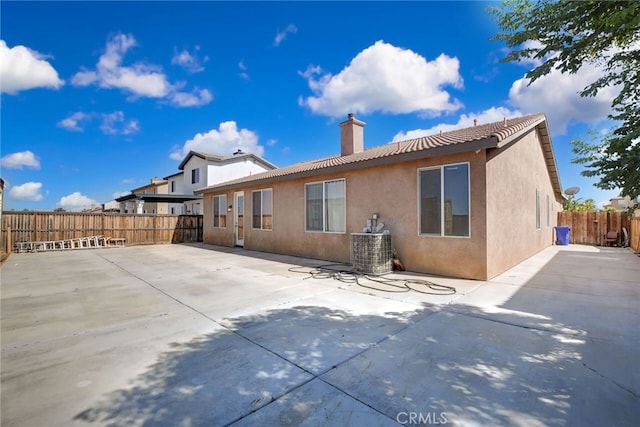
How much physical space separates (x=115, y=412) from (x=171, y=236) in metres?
16.7

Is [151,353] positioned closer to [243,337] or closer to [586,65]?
[243,337]

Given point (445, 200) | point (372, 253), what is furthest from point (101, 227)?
point (445, 200)

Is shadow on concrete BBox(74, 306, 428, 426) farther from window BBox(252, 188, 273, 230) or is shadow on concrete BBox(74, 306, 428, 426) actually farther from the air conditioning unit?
window BBox(252, 188, 273, 230)

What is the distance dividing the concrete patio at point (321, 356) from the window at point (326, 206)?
3467 mm

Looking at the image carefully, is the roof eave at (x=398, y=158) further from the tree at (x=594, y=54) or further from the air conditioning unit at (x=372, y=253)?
the tree at (x=594, y=54)

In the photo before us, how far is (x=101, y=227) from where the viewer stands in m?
15.1

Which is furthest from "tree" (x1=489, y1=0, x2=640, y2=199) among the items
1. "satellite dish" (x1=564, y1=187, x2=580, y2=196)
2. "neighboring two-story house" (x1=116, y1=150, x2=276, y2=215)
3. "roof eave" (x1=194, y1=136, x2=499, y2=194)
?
"neighboring two-story house" (x1=116, y1=150, x2=276, y2=215)

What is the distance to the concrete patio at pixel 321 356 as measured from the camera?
2.14 m

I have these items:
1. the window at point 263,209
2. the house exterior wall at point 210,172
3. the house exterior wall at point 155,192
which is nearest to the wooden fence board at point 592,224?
the window at point 263,209

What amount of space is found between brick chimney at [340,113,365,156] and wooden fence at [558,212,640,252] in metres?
12.7

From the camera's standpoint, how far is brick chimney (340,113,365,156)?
473 inches

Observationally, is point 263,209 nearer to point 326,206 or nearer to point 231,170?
point 326,206

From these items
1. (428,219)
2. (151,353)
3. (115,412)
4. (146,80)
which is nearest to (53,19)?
(146,80)

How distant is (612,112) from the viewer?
353 centimetres
